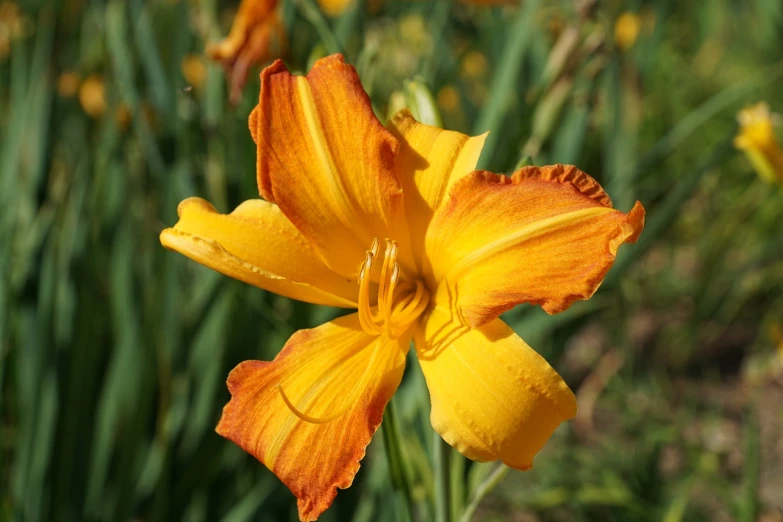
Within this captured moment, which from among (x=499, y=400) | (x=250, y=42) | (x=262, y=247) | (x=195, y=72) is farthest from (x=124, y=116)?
(x=499, y=400)

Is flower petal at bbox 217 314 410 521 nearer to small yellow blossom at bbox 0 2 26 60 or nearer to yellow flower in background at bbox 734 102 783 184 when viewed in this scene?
yellow flower in background at bbox 734 102 783 184

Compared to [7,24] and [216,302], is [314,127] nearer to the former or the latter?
[216,302]

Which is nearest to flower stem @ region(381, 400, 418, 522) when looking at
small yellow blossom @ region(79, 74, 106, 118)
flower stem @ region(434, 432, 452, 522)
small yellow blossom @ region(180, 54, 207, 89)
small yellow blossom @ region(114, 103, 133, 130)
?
flower stem @ region(434, 432, 452, 522)

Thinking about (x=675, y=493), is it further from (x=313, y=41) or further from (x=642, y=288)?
(x=313, y=41)

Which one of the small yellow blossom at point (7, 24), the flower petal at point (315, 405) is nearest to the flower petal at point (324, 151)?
the flower petal at point (315, 405)

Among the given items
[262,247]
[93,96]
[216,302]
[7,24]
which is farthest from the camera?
[7,24]

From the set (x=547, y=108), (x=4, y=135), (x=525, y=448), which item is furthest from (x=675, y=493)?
(x=4, y=135)
